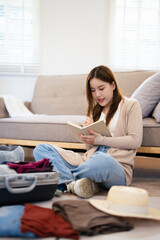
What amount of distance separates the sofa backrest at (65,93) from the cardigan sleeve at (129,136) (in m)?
1.07

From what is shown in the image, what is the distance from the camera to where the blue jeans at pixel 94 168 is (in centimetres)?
158

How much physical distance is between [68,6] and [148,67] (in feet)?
3.83

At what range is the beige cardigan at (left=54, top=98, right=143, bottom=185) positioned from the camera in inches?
68.6

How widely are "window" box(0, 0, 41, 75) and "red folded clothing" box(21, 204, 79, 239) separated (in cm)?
272

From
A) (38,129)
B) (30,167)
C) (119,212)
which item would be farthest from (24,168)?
(38,129)

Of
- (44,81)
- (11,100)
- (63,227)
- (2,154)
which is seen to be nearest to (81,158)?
(2,154)

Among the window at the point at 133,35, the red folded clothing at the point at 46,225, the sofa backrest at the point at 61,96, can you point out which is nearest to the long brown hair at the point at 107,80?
the red folded clothing at the point at 46,225

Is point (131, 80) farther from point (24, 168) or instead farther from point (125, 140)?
point (24, 168)

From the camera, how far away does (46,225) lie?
1053 mm

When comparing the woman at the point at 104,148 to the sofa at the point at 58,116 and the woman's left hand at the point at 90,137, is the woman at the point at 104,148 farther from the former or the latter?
the sofa at the point at 58,116

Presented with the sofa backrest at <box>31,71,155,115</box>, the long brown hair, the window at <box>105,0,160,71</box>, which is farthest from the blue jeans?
the window at <box>105,0,160,71</box>

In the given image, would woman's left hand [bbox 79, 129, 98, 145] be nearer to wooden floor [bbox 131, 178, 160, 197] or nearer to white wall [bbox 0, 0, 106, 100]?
wooden floor [bbox 131, 178, 160, 197]

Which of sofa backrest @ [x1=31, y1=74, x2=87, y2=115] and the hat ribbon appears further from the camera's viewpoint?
sofa backrest @ [x1=31, y1=74, x2=87, y2=115]

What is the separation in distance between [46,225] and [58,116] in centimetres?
170
